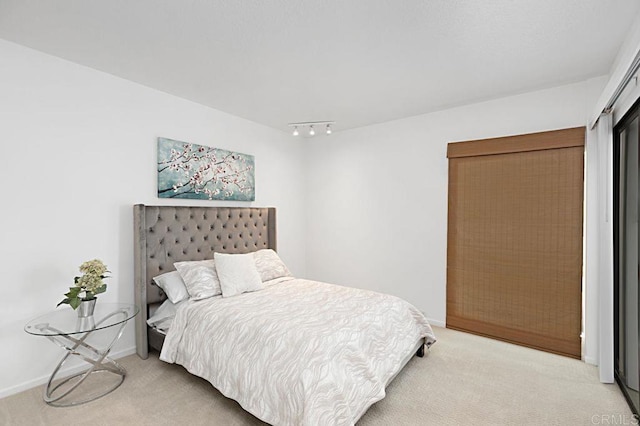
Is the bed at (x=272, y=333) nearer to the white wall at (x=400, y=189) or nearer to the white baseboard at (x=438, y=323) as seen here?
the white baseboard at (x=438, y=323)

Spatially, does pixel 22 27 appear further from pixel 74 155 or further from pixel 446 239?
pixel 446 239

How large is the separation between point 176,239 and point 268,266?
1016 millimetres

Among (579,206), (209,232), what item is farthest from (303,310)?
(579,206)

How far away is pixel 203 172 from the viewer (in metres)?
3.49

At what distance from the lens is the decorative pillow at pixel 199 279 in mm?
2791

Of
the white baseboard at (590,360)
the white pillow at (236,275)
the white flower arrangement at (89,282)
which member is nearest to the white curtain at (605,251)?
the white baseboard at (590,360)

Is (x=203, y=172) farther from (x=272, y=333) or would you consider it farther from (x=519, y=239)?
(x=519, y=239)

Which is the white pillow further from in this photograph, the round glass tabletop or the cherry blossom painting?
the cherry blossom painting

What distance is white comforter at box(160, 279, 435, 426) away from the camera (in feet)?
5.79

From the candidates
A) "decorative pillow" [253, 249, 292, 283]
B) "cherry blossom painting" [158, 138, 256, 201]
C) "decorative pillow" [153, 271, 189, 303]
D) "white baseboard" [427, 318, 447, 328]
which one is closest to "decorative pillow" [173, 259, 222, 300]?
"decorative pillow" [153, 271, 189, 303]

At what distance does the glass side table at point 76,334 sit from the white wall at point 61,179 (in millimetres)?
187

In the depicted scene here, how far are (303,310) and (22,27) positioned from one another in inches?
109

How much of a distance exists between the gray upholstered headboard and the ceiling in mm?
1253

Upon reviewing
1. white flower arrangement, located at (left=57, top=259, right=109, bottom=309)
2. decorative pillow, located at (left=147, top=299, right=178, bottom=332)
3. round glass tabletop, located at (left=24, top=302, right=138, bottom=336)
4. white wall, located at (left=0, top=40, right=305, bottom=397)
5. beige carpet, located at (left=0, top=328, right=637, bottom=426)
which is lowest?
beige carpet, located at (left=0, top=328, right=637, bottom=426)
